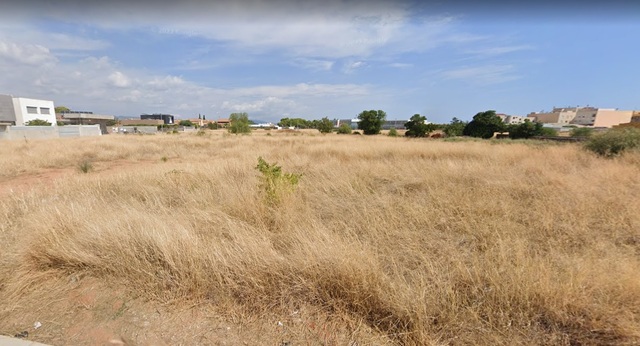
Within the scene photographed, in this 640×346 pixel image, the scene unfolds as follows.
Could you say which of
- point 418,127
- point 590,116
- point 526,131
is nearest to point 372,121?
point 418,127

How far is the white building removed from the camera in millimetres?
47031

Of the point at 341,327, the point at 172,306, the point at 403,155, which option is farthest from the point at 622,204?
the point at 403,155

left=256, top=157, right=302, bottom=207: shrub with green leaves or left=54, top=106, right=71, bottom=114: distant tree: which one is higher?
left=54, top=106, right=71, bottom=114: distant tree

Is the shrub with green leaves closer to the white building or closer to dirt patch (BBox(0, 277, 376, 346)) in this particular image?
dirt patch (BBox(0, 277, 376, 346))

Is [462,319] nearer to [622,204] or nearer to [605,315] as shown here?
[605,315]

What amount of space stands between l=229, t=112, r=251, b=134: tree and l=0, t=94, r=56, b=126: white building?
125ft

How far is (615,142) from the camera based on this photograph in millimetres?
9312

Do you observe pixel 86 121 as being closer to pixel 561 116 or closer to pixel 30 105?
pixel 30 105

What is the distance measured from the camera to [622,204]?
12.6 feet

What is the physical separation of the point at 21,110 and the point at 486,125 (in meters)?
86.4

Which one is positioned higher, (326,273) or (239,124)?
(239,124)

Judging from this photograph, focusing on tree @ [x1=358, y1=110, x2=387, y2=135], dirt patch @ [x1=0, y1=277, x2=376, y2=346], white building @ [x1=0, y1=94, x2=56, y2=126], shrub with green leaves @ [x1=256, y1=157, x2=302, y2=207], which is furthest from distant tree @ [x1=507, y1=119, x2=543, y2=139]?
white building @ [x1=0, y1=94, x2=56, y2=126]

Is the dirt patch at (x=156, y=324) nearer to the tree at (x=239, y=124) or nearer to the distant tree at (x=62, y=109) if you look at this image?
the tree at (x=239, y=124)

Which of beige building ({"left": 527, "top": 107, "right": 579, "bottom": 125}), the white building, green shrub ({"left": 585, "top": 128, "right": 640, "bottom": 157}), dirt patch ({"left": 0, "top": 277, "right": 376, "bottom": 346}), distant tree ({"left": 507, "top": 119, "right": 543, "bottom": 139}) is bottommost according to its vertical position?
dirt patch ({"left": 0, "top": 277, "right": 376, "bottom": 346})
